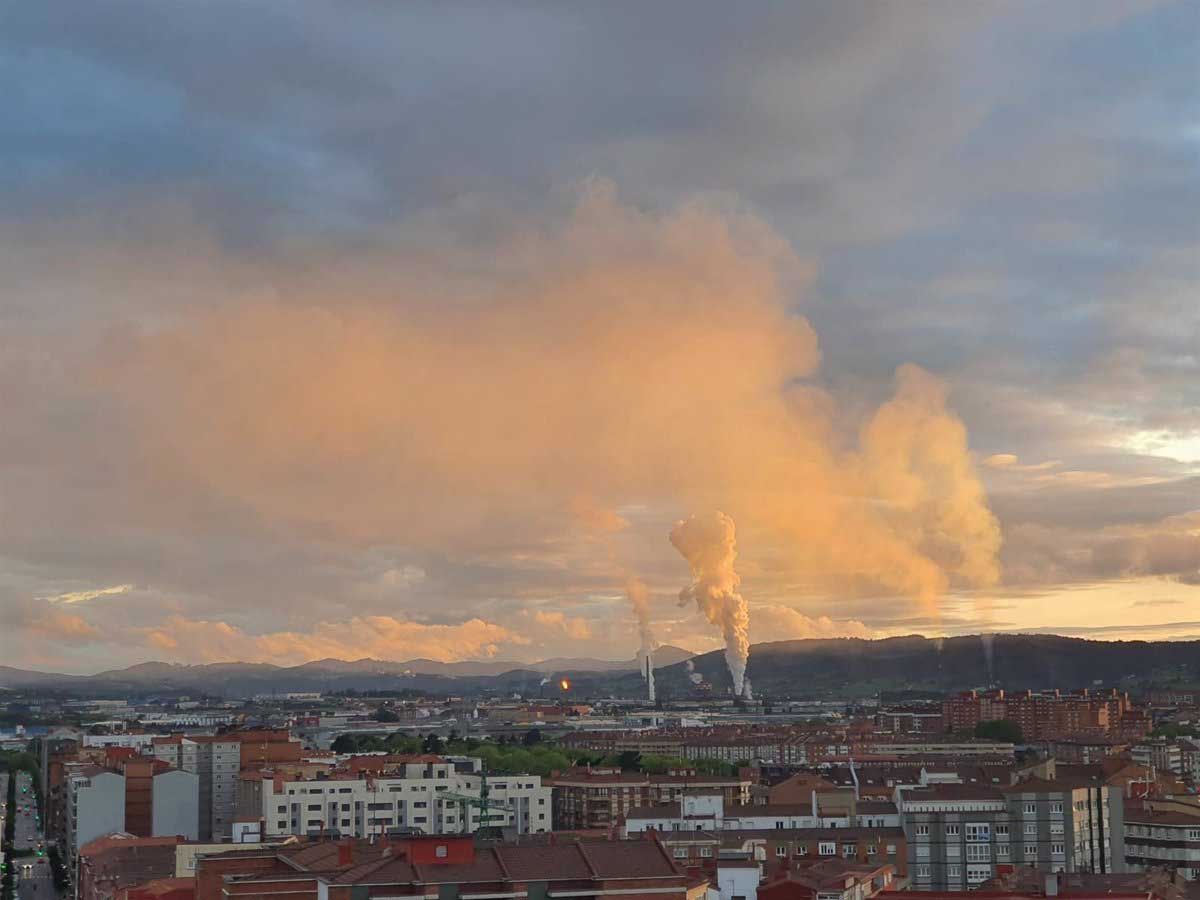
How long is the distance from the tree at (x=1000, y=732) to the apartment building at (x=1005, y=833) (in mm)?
100566

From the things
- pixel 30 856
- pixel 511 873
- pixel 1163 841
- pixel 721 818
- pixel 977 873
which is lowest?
pixel 30 856

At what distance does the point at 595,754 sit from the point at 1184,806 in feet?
229

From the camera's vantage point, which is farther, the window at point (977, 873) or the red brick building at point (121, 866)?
the window at point (977, 873)

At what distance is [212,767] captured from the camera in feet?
319

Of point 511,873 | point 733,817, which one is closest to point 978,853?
point 733,817

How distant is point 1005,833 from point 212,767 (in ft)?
180

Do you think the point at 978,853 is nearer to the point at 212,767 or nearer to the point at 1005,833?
the point at 1005,833

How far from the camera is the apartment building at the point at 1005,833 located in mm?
53250

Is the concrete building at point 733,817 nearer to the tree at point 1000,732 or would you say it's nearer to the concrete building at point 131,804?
the concrete building at point 131,804

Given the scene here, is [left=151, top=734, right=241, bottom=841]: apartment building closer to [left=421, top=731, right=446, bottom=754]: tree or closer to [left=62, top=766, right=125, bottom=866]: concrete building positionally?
[left=62, top=766, right=125, bottom=866]: concrete building

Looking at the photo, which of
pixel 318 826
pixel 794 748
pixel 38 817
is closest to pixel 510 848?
pixel 318 826

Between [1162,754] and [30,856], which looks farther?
[1162,754]

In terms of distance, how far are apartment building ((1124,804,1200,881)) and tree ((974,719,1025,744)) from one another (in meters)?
96.5

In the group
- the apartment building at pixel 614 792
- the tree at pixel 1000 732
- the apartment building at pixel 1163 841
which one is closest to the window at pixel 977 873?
the apartment building at pixel 1163 841
